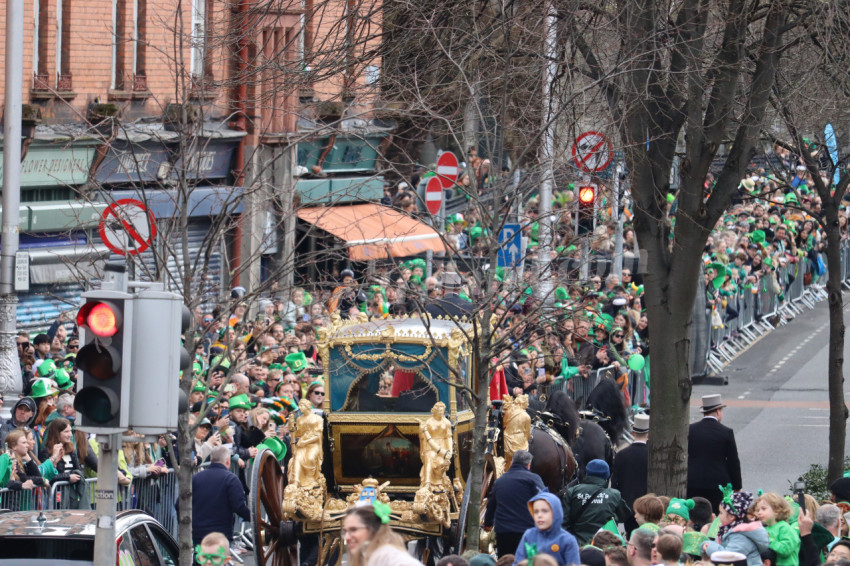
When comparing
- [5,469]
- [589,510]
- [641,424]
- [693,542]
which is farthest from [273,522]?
[693,542]

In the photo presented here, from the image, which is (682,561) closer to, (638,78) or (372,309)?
(638,78)

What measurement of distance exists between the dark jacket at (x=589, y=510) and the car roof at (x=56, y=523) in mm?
4346

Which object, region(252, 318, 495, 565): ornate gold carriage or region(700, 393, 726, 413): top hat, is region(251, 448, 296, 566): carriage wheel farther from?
region(700, 393, 726, 413): top hat

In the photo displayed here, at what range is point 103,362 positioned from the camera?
760 cm

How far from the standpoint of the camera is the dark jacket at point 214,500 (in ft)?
42.6

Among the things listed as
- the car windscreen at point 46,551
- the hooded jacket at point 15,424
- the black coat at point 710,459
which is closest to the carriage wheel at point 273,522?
the hooded jacket at point 15,424

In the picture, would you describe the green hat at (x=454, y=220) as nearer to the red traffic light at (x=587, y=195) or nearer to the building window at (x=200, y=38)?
the red traffic light at (x=587, y=195)

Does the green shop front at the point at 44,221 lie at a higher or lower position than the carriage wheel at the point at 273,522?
higher

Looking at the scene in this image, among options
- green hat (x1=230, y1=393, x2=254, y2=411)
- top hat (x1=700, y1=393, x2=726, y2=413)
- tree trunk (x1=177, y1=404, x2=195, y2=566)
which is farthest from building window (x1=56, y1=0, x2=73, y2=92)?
tree trunk (x1=177, y1=404, x2=195, y2=566)

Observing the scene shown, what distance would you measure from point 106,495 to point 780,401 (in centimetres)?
2018

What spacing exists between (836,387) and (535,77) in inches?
209

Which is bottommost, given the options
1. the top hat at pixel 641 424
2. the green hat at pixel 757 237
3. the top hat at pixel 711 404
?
the top hat at pixel 641 424

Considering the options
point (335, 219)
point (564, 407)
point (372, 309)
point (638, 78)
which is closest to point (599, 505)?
point (638, 78)

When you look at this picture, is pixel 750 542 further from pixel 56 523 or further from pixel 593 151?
pixel 56 523
